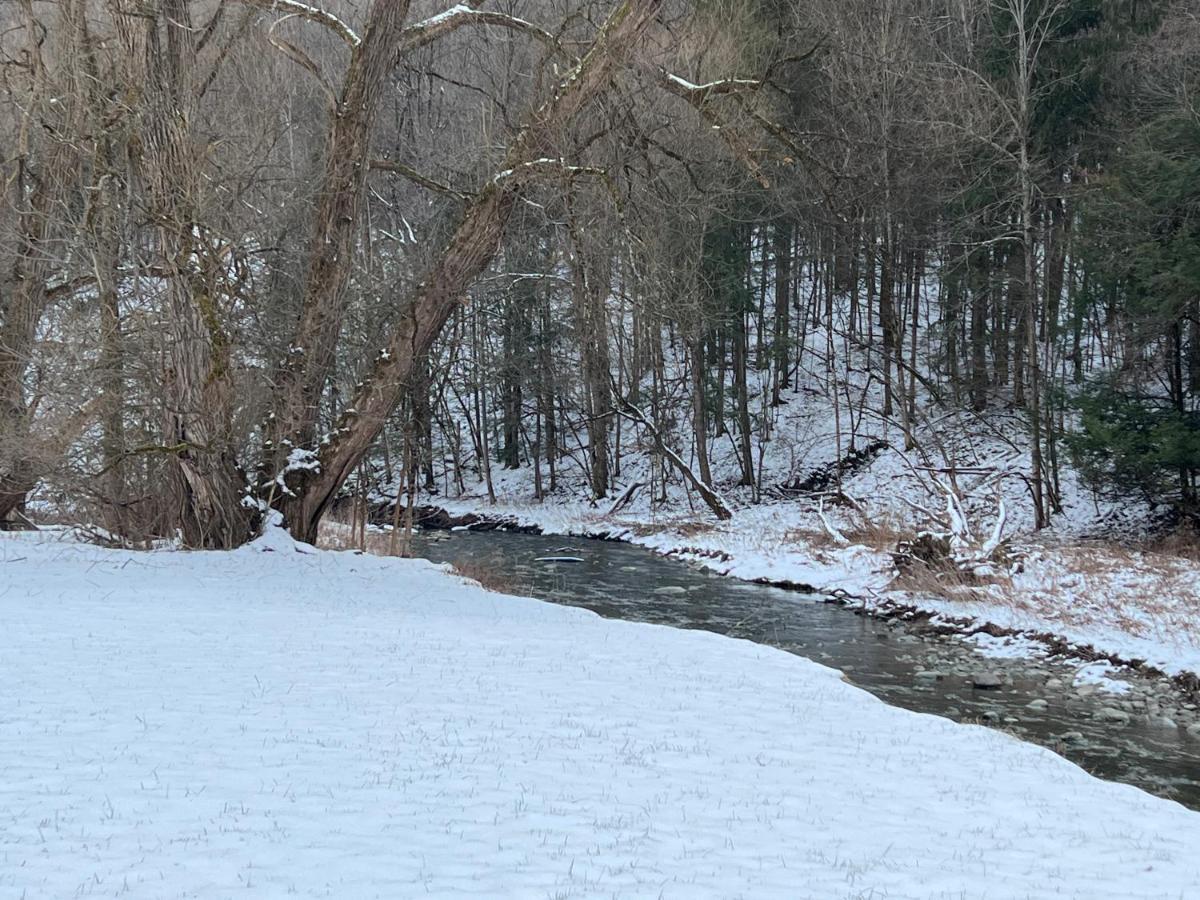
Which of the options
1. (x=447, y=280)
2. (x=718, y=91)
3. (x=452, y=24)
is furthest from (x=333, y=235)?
(x=718, y=91)

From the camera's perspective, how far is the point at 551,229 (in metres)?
27.2

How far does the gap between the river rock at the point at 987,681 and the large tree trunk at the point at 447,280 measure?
8.44 metres

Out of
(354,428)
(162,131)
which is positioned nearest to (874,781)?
(354,428)

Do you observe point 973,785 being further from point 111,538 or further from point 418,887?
point 111,538

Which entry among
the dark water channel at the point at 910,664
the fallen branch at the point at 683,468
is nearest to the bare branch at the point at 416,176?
the dark water channel at the point at 910,664

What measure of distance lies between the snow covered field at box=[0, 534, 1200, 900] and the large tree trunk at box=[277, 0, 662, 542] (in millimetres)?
5258

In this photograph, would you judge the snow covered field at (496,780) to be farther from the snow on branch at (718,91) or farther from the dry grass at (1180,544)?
the dry grass at (1180,544)

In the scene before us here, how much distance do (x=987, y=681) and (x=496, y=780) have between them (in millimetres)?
7672

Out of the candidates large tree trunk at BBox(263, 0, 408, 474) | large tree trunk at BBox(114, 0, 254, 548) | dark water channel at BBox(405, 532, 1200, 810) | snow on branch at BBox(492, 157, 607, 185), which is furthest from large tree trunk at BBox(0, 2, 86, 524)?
dark water channel at BBox(405, 532, 1200, 810)

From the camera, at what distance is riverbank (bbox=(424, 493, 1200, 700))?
13.0 m

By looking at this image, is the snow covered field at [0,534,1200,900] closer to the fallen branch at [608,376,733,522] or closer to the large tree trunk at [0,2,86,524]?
the large tree trunk at [0,2,86,524]

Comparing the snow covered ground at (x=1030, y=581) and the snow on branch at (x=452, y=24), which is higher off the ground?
the snow on branch at (x=452, y=24)

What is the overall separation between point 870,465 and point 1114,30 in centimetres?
1132

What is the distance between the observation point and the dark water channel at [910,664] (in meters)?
9.62
